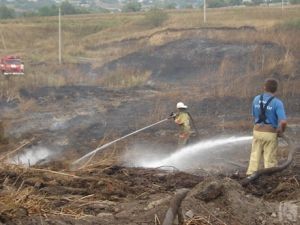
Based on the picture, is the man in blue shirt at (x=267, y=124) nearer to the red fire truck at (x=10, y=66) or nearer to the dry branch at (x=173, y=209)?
the dry branch at (x=173, y=209)

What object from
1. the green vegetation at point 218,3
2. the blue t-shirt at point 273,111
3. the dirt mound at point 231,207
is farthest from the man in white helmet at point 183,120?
the green vegetation at point 218,3

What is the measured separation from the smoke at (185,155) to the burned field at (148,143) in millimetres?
51

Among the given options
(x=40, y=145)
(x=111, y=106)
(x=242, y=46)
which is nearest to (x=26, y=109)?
(x=111, y=106)

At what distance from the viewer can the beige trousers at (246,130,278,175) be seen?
27.7 ft

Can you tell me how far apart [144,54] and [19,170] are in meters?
22.2

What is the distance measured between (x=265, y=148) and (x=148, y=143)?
22.1 feet

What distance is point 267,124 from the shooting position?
27.6 feet

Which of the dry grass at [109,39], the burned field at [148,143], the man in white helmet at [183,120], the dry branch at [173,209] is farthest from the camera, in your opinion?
the dry grass at [109,39]

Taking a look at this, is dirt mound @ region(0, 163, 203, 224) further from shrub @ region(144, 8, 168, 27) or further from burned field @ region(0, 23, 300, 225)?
shrub @ region(144, 8, 168, 27)

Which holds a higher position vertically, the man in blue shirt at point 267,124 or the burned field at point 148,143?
the man in blue shirt at point 267,124

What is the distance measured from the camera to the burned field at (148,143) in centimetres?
605

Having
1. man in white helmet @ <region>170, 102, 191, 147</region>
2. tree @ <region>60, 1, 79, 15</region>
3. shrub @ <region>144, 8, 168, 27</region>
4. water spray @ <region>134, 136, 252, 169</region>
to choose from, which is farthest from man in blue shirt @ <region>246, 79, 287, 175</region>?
tree @ <region>60, 1, 79, 15</region>

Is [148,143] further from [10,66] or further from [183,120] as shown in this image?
[10,66]

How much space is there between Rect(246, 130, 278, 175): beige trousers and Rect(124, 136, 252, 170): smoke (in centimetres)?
294
